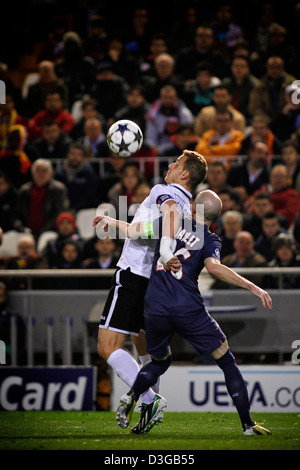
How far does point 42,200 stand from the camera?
12.7m

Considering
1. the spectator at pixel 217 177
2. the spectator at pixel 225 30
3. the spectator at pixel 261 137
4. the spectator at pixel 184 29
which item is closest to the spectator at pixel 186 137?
the spectator at pixel 261 137

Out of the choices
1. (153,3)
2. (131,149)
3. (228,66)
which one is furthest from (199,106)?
(131,149)

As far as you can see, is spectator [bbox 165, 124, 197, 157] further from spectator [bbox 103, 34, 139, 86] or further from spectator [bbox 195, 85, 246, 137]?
spectator [bbox 103, 34, 139, 86]

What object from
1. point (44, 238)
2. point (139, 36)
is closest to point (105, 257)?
point (44, 238)

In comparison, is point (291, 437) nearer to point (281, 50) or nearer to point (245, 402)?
point (245, 402)

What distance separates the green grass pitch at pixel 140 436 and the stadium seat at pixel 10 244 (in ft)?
11.1

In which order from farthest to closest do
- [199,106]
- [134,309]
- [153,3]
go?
[153,3] < [199,106] < [134,309]

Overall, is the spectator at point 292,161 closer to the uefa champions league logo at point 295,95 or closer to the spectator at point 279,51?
the uefa champions league logo at point 295,95

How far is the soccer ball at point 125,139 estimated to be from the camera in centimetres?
761

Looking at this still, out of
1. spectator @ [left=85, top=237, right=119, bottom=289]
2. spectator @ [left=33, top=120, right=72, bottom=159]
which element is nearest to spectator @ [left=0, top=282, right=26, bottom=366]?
spectator @ [left=85, top=237, right=119, bottom=289]

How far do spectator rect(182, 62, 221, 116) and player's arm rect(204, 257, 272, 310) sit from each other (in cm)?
835

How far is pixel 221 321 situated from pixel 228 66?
692 cm

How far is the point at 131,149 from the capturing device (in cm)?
761

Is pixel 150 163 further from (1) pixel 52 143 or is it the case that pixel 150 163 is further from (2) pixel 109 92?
(2) pixel 109 92
